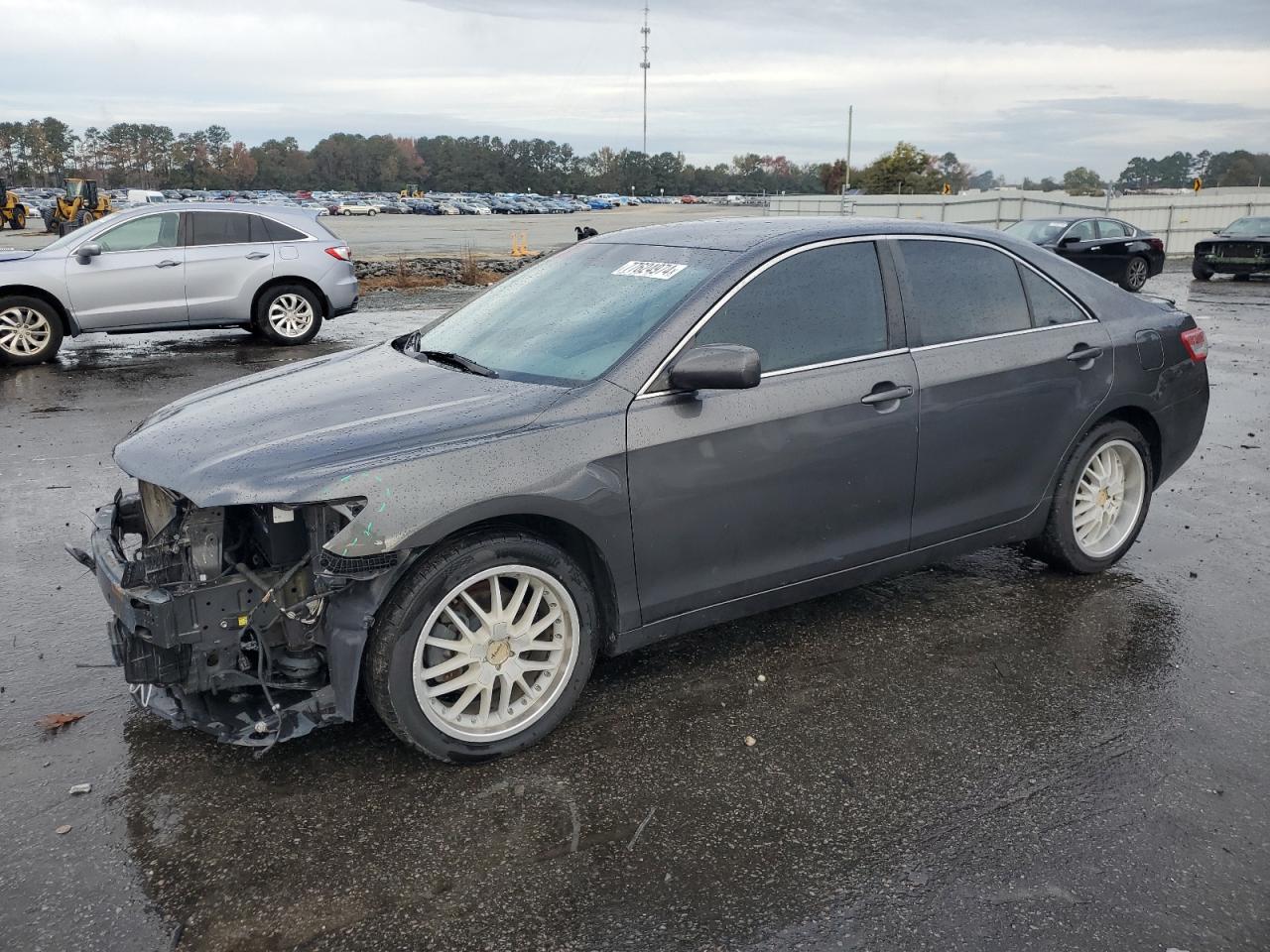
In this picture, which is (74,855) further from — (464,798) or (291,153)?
(291,153)

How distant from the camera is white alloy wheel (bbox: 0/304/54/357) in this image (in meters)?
11.3

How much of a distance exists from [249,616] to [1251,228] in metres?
25.5

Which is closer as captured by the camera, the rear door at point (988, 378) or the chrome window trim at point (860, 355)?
the chrome window trim at point (860, 355)

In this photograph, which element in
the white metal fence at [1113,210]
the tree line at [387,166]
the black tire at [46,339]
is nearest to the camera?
Result: the black tire at [46,339]

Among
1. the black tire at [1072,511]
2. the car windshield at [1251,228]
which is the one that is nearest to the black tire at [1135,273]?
the car windshield at [1251,228]

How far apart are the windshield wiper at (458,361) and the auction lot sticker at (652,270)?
73cm

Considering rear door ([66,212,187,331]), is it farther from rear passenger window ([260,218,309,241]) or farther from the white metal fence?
the white metal fence

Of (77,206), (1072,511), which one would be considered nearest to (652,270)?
(1072,511)

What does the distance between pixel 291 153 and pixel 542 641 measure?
168965 mm

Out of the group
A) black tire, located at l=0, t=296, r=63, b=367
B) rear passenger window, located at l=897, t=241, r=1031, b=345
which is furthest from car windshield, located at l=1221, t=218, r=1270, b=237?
black tire, located at l=0, t=296, r=63, b=367

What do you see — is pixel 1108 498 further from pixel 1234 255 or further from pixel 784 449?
pixel 1234 255

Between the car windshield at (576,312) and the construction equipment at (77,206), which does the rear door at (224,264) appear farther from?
the construction equipment at (77,206)

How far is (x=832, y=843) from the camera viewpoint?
3037mm

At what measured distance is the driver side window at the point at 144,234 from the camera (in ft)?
38.5
